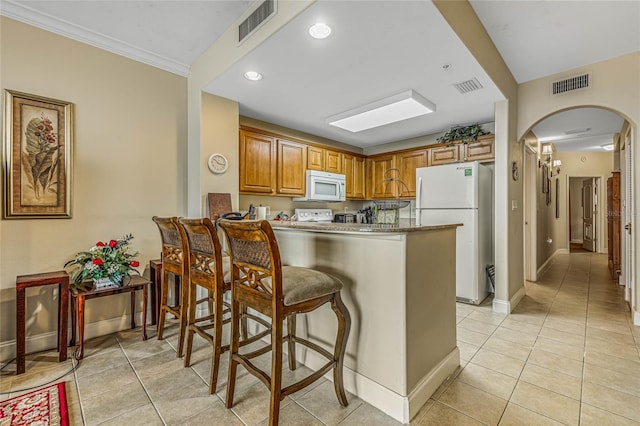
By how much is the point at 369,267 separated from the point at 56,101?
9.31ft

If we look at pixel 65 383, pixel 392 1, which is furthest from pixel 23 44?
pixel 392 1

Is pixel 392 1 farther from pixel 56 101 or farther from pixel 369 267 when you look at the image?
pixel 56 101

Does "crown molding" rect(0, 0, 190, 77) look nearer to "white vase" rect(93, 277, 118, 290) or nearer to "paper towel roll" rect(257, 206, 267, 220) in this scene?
"paper towel roll" rect(257, 206, 267, 220)

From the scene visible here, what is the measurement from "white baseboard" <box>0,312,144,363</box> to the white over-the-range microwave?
2.53 meters

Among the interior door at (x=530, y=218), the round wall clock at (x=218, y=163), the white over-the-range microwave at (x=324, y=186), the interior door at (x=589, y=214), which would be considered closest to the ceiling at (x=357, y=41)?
the round wall clock at (x=218, y=163)

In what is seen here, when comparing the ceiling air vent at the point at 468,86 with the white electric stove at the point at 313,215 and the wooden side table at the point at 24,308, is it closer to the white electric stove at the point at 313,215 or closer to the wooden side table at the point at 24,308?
the white electric stove at the point at 313,215

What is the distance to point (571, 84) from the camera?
3.04m

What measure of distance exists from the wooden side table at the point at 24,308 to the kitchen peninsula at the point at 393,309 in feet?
5.88

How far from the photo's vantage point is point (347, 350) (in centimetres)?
182

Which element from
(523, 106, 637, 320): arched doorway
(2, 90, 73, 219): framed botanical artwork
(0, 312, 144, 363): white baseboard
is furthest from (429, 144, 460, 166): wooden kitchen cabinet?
(2, 90, 73, 219): framed botanical artwork

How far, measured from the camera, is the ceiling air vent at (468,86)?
2.74 m

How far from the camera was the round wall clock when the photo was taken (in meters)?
2.98

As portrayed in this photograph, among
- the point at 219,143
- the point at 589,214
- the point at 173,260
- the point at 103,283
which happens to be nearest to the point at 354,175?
the point at 219,143

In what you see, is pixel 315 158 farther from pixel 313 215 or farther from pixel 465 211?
pixel 465 211
